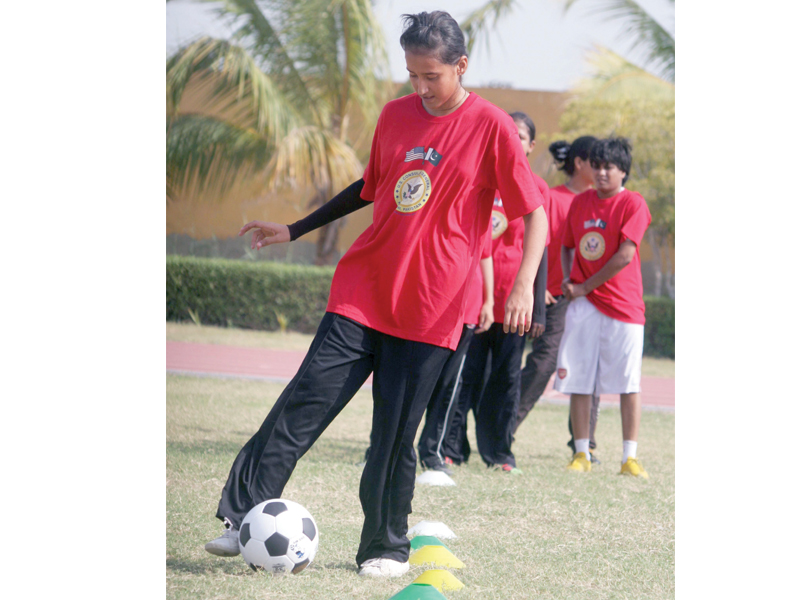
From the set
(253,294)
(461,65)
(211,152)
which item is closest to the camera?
(461,65)

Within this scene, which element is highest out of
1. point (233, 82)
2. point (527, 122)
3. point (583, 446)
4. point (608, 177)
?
point (233, 82)

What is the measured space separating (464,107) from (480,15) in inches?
195

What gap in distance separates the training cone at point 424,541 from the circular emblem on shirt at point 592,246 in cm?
201

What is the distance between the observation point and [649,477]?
12.6 ft

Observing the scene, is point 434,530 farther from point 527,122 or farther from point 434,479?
point 527,122

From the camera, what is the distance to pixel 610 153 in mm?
4004

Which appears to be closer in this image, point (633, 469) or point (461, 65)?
point (461, 65)

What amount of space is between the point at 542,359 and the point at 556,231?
2.24 feet

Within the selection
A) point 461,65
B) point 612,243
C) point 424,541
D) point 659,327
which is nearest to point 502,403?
point 612,243

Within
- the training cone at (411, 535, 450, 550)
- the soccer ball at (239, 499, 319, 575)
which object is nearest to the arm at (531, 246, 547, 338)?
the training cone at (411, 535, 450, 550)

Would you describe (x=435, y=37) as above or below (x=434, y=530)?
above

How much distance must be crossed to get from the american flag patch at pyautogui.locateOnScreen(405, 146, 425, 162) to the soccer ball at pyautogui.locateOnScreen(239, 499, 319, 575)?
99 cm

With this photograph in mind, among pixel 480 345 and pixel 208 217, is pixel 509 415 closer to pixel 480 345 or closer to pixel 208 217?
pixel 480 345

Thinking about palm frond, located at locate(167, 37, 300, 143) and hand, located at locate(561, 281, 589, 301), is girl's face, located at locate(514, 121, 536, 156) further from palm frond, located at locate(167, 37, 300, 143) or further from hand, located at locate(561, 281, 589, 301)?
palm frond, located at locate(167, 37, 300, 143)
